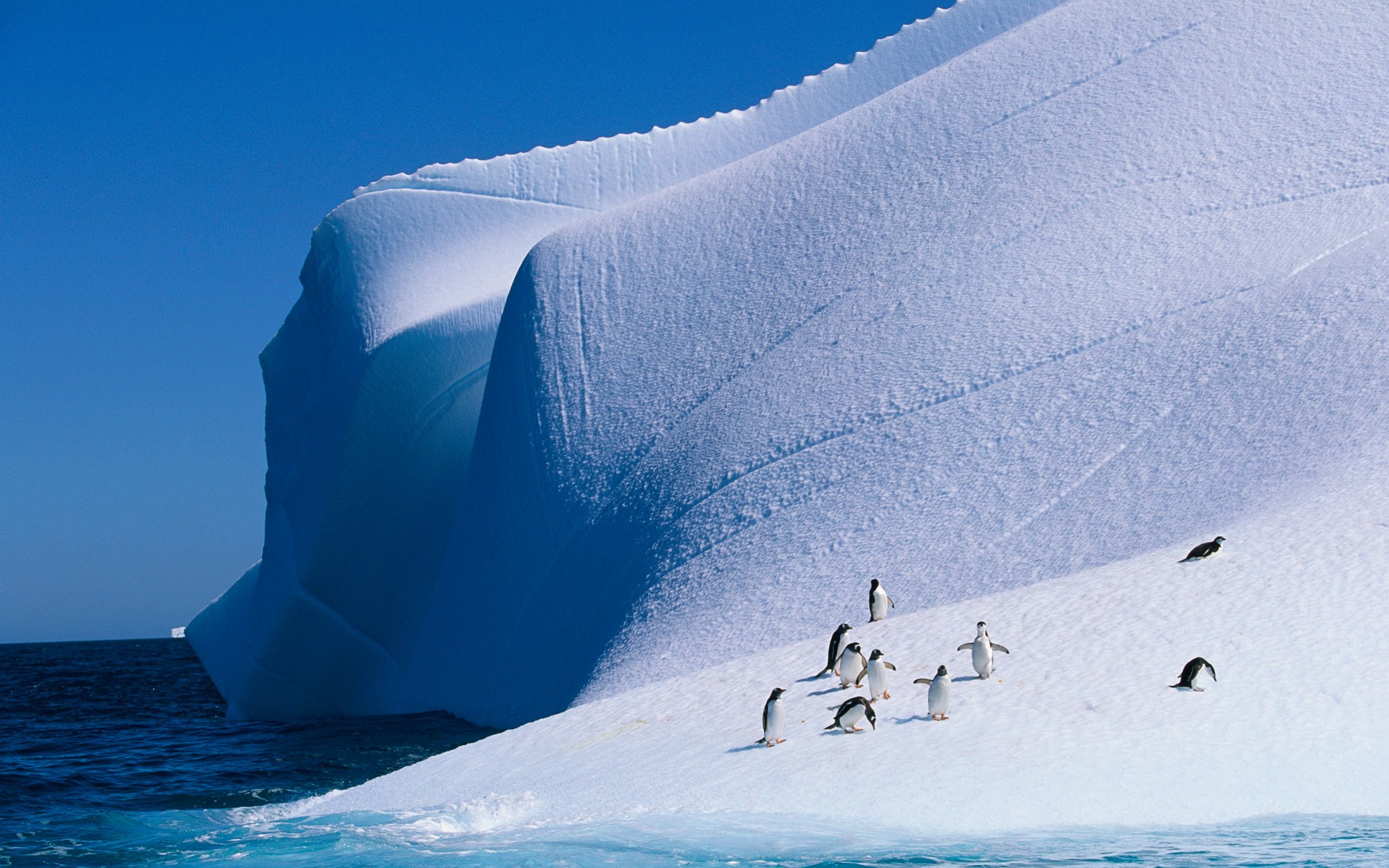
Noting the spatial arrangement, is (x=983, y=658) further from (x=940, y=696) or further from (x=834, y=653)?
(x=834, y=653)

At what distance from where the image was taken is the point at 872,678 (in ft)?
26.1

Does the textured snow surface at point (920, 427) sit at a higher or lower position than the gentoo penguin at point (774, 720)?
higher

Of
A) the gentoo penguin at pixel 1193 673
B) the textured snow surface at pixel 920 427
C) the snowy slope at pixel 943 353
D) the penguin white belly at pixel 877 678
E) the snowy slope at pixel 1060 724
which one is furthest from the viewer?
the snowy slope at pixel 943 353

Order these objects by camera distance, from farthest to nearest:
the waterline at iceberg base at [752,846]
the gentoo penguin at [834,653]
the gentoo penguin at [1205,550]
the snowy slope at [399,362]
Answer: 1. the snowy slope at [399,362]
2. the gentoo penguin at [1205,550]
3. the gentoo penguin at [834,653]
4. the waterline at iceberg base at [752,846]

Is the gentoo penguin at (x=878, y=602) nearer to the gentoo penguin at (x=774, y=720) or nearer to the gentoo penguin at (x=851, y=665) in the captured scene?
the gentoo penguin at (x=851, y=665)

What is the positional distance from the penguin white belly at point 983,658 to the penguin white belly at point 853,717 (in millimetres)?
903

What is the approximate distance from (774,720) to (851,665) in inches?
39.7

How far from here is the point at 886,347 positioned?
12750 mm

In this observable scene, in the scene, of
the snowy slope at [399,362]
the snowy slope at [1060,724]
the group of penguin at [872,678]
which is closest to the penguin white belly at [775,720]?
the group of penguin at [872,678]

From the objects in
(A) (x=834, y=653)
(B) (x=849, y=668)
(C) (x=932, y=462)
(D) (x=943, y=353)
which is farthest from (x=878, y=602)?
(D) (x=943, y=353)

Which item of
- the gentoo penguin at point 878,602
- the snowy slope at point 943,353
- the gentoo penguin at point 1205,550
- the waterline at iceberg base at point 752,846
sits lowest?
the waterline at iceberg base at point 752,846

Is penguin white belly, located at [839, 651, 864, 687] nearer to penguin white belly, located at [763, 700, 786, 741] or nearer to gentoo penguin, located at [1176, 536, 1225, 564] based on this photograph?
penguin white belly, located at [763, 700, 786, 741]

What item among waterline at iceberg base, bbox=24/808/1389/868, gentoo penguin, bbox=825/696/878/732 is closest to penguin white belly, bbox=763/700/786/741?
gentoo penguin, bbox=825/696/878/732

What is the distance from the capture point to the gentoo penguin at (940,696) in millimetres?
7367
